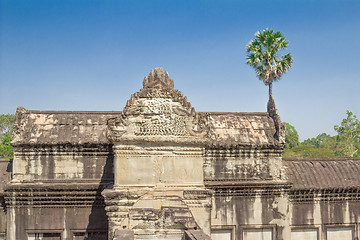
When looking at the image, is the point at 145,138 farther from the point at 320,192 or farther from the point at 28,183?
the point at 320,192

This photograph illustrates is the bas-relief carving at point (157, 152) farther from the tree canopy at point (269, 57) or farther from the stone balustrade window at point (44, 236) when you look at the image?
the tree canopy at point (269, 57)

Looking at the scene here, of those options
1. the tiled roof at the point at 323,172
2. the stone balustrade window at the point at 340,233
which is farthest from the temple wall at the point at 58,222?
the stone balustrade window at the point at 340,233

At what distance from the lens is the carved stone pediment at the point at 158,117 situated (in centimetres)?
721

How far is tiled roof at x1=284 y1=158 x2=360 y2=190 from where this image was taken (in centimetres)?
1038

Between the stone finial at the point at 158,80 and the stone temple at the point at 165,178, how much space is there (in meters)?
0.02

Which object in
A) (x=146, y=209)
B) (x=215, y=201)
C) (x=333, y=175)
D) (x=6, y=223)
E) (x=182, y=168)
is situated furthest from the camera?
(x=333, y=175)

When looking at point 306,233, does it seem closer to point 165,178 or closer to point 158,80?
point 165,178

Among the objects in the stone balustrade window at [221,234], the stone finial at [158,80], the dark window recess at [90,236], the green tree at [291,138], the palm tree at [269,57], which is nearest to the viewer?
the stone finial at [158,80]

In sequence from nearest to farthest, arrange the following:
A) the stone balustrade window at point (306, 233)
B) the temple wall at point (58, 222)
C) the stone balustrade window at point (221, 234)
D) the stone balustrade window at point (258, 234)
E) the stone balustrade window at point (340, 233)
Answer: the temple wall at point (58, 222), the stone balustrade window at point (221, 234), the stone balustrade window at point (258, 234), the stone balustrade window at point (306, 233), the stone balustrade window at point (340, 233)

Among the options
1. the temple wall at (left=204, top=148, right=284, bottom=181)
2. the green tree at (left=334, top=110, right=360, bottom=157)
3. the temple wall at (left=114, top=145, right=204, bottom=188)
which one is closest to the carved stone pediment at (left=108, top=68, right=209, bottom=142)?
the temple wall at (left=114, top=145, right=204, bottom=188)

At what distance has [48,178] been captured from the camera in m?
9.45

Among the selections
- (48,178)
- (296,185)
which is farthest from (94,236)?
(296,185)

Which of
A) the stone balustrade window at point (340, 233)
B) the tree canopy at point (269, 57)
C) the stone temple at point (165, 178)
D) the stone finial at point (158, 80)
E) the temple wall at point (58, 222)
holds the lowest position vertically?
the stone balustrade window at point (340, 233)

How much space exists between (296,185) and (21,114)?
26.4 feet
